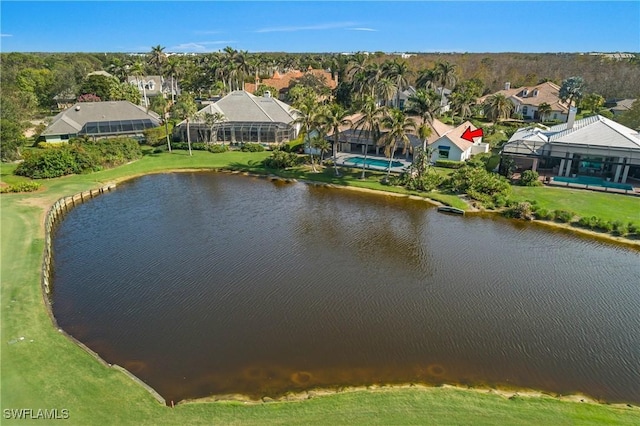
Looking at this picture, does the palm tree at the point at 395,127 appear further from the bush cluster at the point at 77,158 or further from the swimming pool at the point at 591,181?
the bush cluster at the point at 77,158

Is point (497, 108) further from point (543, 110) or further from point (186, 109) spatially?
point (186, 109)

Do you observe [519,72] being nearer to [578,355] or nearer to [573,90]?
[573,90]

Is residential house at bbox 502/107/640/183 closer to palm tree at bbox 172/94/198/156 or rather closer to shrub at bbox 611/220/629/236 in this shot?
shrub at bbox 611/220/629/236

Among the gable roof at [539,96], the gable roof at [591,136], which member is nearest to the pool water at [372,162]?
the gable roof at [591,136]

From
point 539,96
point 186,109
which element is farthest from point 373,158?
point 539,96

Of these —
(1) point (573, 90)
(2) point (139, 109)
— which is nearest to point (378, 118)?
(1) point (573, 90)

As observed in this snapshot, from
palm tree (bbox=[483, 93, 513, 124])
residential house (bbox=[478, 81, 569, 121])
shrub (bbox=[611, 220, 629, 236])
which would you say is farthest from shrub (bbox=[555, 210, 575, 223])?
residential house (bbox=[478, 81, 569, 121])
